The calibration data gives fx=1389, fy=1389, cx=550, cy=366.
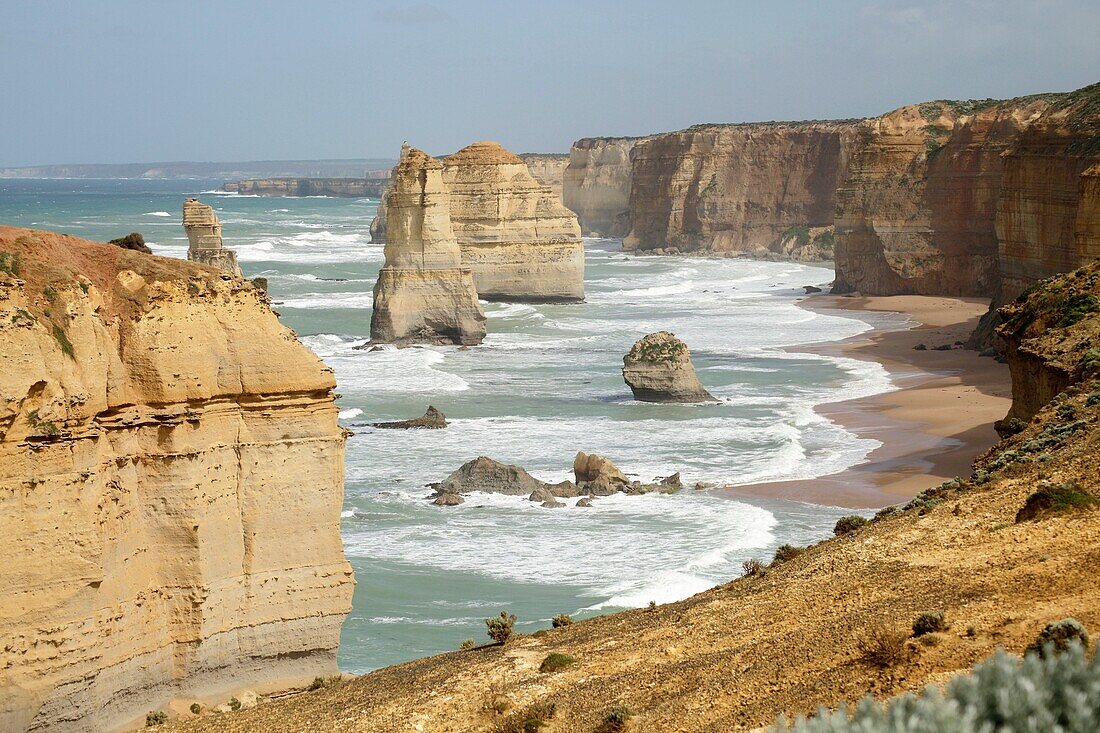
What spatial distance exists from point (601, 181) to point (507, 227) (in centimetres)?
8285

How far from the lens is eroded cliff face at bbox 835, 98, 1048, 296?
6925 cm

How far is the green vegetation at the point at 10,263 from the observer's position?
1465cm

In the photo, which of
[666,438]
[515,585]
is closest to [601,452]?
[666,438]

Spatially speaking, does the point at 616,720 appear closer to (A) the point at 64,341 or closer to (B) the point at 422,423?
(A) the point at 64,341

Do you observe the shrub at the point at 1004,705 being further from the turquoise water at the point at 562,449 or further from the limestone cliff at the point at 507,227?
the limestone cliff at the point at 507,227

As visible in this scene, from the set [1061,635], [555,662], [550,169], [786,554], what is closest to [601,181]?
[550,169]

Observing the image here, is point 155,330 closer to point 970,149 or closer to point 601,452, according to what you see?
point 601,452

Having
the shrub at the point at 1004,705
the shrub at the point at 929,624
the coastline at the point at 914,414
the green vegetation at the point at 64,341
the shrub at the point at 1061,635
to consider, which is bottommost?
the coastline at the point at 914,414

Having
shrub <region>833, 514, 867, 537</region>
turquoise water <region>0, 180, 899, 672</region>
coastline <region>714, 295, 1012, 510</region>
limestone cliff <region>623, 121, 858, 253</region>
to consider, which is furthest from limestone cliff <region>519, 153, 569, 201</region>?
shrub <region>833, 514, 867, 537</region>

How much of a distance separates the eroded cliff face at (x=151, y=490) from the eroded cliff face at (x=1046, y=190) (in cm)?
3591

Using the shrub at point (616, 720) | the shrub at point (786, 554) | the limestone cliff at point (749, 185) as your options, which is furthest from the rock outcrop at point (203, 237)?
the limestone cliff at point (749, 185)

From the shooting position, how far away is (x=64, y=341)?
14562 millimetres

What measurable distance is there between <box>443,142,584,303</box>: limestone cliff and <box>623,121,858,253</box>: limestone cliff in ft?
156

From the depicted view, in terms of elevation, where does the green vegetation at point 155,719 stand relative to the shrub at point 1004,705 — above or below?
Answer: below
